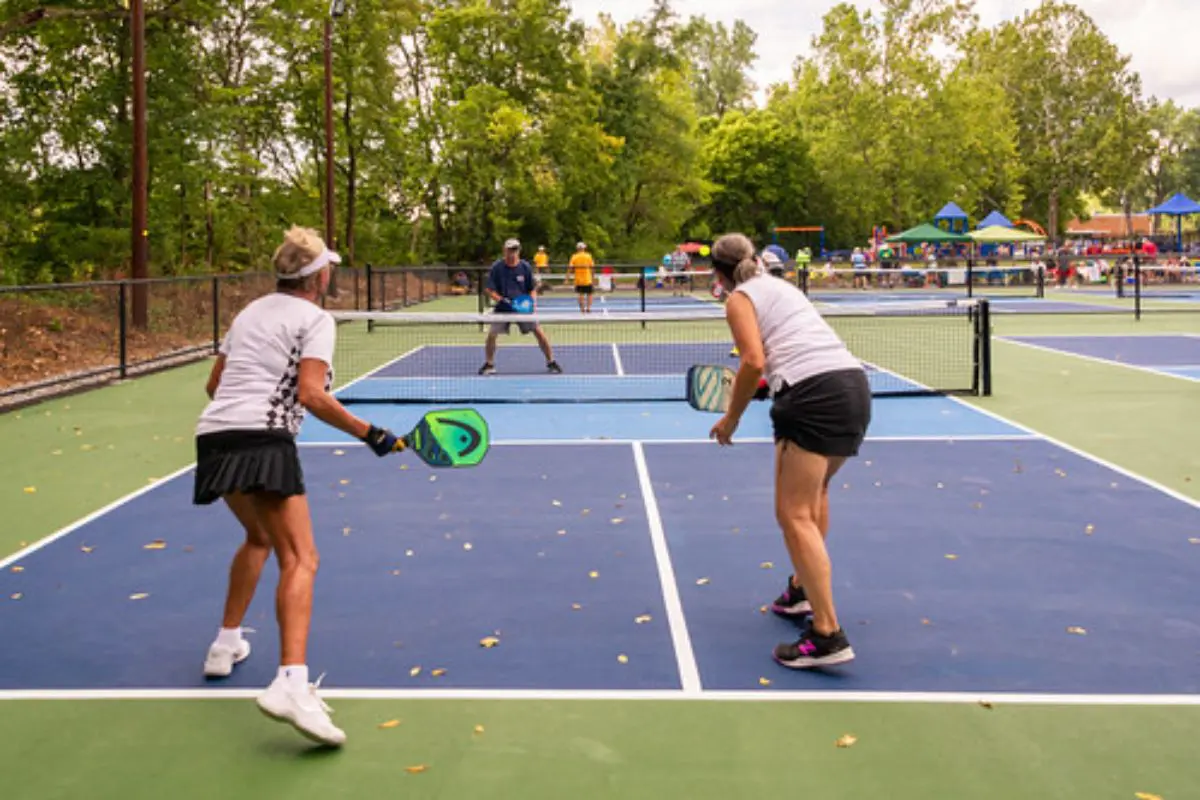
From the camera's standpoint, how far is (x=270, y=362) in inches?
172

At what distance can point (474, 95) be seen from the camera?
48.6 metres

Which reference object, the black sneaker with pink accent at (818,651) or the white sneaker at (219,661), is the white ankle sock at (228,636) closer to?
the white sneaker at (219,661)

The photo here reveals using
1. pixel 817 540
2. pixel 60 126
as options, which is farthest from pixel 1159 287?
pixel 817 540

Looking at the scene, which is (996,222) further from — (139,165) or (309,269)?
(309,269)

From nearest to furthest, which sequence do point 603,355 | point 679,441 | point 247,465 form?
1. point 247,465
2. point 679,441
3. point 603,355

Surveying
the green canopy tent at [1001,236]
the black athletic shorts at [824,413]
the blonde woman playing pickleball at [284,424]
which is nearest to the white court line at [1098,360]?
the black athletic shorts at [824,413]

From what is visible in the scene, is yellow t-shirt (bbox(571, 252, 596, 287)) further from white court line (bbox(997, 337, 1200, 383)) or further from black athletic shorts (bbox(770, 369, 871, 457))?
black athletic shorts (bbox(770, 369, 871, 457))

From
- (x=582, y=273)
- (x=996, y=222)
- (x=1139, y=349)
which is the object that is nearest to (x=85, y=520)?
(x=1139, y=349)

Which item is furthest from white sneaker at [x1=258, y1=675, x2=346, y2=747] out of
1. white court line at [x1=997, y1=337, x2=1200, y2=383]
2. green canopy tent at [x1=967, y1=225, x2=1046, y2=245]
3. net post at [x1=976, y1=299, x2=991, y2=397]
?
green canopy tent at [x1=967, y1=225, x2=1046, y2=245]

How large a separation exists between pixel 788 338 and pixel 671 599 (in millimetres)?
1629

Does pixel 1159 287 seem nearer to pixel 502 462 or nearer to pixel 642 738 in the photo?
pixel 502 462

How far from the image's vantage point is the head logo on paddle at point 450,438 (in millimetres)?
5027

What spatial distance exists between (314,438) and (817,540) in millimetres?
7111

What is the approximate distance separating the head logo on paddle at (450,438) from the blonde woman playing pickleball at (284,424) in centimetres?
51
